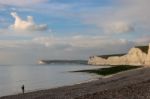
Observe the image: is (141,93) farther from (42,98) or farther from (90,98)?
(42,98)

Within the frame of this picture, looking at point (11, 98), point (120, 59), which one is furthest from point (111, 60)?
point (11, 98)

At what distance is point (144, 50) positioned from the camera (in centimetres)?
14688

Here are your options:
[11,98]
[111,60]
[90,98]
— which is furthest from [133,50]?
[90,98]

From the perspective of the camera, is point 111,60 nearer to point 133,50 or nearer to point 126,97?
point 133,50

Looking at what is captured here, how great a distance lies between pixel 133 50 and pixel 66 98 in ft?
423

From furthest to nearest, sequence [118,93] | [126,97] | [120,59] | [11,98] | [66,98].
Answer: [120,59]
[11,98]
[66,98]
[118,93]
[126,97]

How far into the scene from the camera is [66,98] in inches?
989

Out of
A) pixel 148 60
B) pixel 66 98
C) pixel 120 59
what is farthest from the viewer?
pixel 120 59

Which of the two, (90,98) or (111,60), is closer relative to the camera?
(90,98)

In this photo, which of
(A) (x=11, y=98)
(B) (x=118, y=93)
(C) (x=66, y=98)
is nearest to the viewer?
(B) (x=118, y=93)

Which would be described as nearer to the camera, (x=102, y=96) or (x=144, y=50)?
(x=102, y=96)

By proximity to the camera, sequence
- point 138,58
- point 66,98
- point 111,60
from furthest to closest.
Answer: point 111,60
point 138,58
point 66,98

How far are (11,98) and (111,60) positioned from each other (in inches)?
6430

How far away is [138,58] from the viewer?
14688cm
